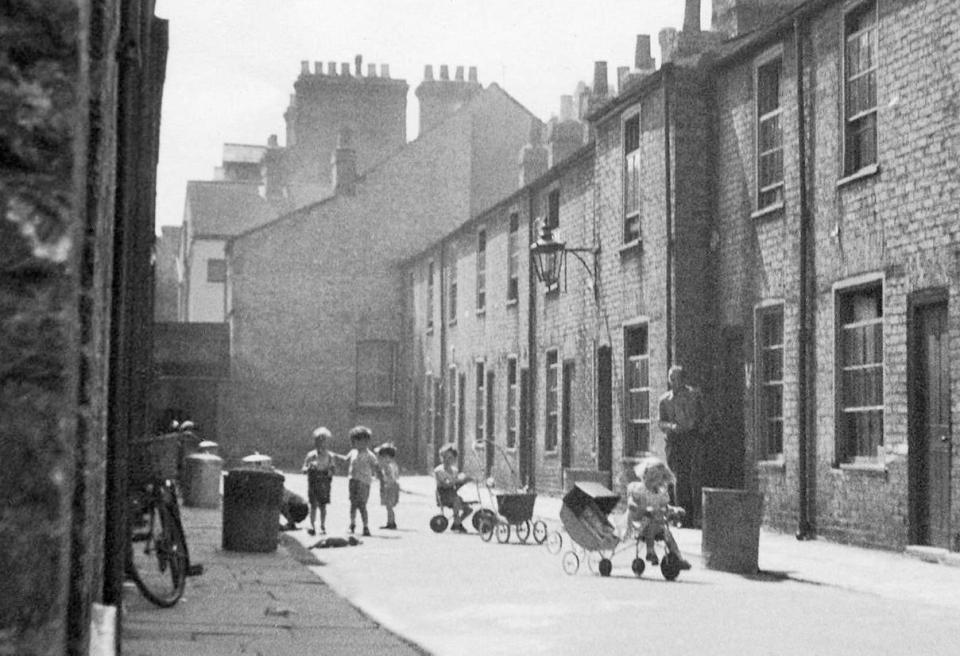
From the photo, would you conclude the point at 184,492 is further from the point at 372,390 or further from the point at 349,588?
the point at 372,390

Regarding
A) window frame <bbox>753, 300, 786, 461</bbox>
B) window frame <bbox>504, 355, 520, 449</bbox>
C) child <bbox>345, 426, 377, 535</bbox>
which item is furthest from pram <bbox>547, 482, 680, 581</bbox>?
window frame <bbox>504, 355, 520, 449</bbox>

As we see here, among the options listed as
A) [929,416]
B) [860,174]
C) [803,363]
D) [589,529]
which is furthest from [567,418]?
[589,529]

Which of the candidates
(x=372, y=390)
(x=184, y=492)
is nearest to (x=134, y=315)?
(x=184, y=492)

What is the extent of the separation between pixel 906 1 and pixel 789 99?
10.2 ft

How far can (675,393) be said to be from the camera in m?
20.9

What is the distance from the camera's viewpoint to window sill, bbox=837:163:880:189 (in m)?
16.9

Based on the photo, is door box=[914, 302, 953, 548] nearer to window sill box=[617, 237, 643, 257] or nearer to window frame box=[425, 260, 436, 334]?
window sill box=[617, 237, 643, 257]

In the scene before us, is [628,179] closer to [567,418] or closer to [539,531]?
[567,418]

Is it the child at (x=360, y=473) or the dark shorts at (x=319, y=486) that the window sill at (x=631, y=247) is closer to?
the child at (x=360, y=473)

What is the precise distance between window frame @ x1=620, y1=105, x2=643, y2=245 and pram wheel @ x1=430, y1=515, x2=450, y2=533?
19.4 feet

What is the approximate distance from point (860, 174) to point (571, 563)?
5721 mm

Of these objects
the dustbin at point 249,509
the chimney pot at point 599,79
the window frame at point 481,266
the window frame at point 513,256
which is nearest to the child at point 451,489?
the dustbin at point 249,509

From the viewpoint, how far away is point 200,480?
79.7ft

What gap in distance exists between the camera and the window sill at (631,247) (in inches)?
933
